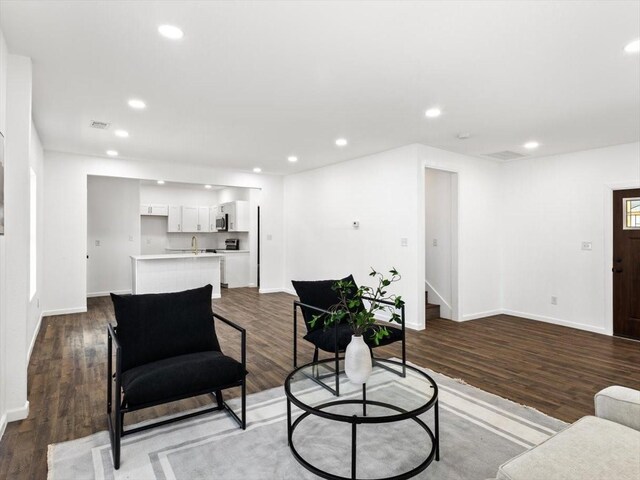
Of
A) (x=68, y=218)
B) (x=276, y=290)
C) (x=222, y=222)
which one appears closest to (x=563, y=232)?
(x=276, y=290)

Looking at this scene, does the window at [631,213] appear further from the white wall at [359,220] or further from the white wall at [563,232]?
the white wall at [359,220]

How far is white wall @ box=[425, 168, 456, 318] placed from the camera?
19.4ft

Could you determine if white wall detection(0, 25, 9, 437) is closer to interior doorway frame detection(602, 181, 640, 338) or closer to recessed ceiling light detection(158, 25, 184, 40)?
recessed ceiling light detection(158, 25, 184, 40)

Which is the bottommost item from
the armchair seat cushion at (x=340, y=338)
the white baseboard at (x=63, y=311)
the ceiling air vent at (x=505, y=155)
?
the white baseboard at (x=63, y=311)

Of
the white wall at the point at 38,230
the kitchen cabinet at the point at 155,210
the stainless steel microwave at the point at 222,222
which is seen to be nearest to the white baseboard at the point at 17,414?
the white wall at the point at 38,230

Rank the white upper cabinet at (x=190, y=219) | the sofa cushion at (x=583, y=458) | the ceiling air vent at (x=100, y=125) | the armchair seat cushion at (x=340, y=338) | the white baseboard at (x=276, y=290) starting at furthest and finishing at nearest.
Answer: the white upper cabinet at (x=190, y=219) → the white baseboard at (x=276, y=290) → the ceiling air vent at (x=100, y=125) → the armchair seat cushion at (x=340, y=338) → the sofa cushion at (x=583, y=458)

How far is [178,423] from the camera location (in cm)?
251

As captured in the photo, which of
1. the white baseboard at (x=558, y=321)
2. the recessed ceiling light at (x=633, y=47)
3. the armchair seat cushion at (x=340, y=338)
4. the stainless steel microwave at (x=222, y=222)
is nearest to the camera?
the recessed ceiling light at (x=633, y=47)

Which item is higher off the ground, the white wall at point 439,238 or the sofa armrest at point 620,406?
the white wall at point 439,238

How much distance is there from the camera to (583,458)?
53.1 inches

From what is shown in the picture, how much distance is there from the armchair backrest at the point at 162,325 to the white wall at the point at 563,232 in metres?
5.21

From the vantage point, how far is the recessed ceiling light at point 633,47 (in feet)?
8.21

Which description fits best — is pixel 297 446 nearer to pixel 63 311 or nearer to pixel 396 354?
pixel 396 354

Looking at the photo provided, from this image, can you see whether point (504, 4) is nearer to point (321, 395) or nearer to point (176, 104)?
point (321, 395)
